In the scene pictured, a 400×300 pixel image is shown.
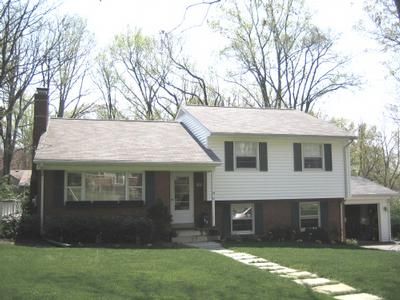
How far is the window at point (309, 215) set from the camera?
21359 millimetres

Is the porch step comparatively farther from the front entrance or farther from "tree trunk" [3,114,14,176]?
"tree trunk" [3,114,14,176]

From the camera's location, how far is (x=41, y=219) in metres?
16.6

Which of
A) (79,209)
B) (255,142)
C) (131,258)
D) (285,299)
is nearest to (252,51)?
(255,142)

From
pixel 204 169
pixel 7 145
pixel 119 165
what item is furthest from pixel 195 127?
pixel 7 145

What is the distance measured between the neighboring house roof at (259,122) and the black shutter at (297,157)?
23.8 inches

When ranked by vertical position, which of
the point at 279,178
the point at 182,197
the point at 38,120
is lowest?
the point at 182,197

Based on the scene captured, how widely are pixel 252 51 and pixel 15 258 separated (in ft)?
95.3

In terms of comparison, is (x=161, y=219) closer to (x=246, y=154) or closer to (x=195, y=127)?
(x=246, y=154)

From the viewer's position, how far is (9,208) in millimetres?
18359

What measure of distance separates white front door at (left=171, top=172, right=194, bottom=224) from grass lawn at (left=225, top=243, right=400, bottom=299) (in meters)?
4.64

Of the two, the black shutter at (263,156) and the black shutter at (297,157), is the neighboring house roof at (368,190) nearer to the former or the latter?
the black shutter at (297,157)

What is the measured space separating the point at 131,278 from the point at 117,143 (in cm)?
1044

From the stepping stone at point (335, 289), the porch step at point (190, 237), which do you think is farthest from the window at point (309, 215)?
the stepping stone at point (335, 289)

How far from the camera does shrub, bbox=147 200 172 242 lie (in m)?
17.6
